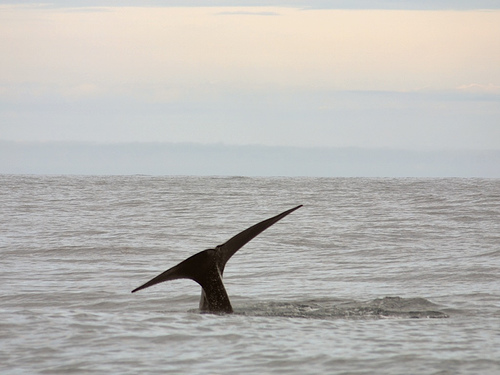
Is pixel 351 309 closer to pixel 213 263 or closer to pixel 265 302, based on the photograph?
pixel 265 302

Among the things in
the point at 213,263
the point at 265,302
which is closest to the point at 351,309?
the point at 265,302

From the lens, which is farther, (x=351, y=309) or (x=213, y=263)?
(x=351, y=309)

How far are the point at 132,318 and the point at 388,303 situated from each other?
3.68 m

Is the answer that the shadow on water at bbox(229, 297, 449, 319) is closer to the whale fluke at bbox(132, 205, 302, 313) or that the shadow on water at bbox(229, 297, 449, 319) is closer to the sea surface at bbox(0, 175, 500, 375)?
the sea surface at bbox(0, 175, 500, 375)

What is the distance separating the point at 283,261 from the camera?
16641mm

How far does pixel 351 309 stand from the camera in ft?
32.6

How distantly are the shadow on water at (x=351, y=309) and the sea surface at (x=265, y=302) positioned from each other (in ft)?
0.09

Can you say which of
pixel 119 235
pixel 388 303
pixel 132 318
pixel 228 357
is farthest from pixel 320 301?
pixel 119 235

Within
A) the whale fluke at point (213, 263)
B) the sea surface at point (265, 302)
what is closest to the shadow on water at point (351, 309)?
the sea surface at point (265, 302)

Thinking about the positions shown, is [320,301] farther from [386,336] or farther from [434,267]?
[434,267]

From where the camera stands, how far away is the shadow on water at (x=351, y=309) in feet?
30.7

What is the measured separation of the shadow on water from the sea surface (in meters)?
0.03

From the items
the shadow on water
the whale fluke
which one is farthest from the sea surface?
the whale fluke

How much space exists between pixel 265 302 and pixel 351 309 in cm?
140
